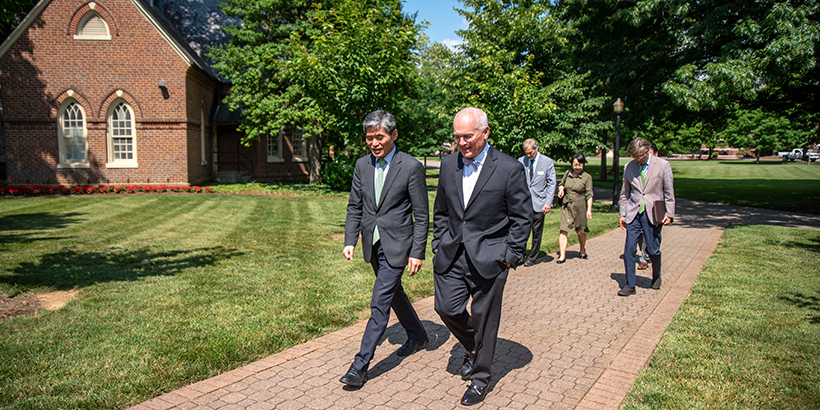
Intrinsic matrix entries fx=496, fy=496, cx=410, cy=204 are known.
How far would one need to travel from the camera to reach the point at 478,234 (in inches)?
140

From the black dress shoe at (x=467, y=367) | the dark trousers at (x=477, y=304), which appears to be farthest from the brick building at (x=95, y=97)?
the dark trousers at (x=477, y=304)

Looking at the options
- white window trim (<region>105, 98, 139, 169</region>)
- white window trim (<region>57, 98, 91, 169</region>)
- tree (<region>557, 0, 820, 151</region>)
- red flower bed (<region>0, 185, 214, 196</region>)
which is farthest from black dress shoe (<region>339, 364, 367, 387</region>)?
white window trim (<region>57, 98, 91, 169</region>)

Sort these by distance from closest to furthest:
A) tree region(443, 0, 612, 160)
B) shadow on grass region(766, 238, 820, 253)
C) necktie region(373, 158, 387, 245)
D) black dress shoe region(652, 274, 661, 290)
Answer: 1. necktie region(373, 158, 387, 245)
2. black dress shoe region(652, 274, 661, 290)
3. shadow on grass region(766, 238, 820, 253)
4. tree region(443, 0, 612, 160)

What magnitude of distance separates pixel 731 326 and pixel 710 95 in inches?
383

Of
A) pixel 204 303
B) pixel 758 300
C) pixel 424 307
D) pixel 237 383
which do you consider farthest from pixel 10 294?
pixel 758 300

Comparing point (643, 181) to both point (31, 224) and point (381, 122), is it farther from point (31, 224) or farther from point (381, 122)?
point (31, 224)

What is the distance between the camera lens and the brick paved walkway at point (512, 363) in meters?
3.59

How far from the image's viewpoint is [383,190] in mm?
4016

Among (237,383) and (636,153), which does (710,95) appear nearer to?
(636,153)

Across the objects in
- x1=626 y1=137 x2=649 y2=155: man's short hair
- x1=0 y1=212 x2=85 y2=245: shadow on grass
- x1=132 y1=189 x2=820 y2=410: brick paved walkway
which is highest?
x1=626 y1=137 x2=649 y2=155: man's short hair

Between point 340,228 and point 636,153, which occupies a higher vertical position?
point 636,153

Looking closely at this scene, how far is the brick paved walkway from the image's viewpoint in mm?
3592

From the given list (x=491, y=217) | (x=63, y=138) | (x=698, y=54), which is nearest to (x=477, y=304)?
(x=491, y=217)

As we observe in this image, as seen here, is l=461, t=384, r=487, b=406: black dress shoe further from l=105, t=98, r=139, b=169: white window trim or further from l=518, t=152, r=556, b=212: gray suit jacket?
l=105, t=98, r=139, b=169: white window trim
